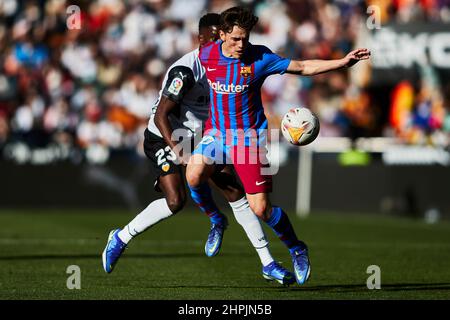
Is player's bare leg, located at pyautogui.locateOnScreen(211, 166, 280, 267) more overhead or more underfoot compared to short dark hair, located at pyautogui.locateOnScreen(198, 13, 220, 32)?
more underfoot

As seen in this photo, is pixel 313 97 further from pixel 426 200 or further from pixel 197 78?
pixel 197 78

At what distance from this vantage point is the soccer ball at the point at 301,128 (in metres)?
8.41

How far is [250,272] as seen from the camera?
32.0ft

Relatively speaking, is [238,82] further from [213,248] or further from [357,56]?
[213,248]

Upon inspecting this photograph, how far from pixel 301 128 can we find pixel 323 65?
55 cm

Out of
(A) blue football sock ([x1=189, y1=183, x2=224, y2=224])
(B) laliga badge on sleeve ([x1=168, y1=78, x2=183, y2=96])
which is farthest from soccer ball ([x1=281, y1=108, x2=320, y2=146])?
(A) blue football sock ([x1=189, y1=183, x2=224, y2=224])

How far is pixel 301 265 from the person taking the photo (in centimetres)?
841

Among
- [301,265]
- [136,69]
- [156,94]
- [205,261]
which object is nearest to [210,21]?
[301,265]

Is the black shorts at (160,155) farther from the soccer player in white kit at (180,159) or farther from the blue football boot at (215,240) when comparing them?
the blue football boot at (215,240)

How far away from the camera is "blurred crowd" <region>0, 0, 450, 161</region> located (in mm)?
19625

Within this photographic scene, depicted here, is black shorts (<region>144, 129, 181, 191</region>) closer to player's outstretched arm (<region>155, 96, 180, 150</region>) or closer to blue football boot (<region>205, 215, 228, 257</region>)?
player's outstretched arm (<region>155, 96, 180, 150</region>)

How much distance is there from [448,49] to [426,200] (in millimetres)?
2993

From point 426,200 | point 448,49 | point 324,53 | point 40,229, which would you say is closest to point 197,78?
point 40,229

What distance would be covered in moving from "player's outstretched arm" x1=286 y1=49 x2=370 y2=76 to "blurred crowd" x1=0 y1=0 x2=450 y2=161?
424 inches
